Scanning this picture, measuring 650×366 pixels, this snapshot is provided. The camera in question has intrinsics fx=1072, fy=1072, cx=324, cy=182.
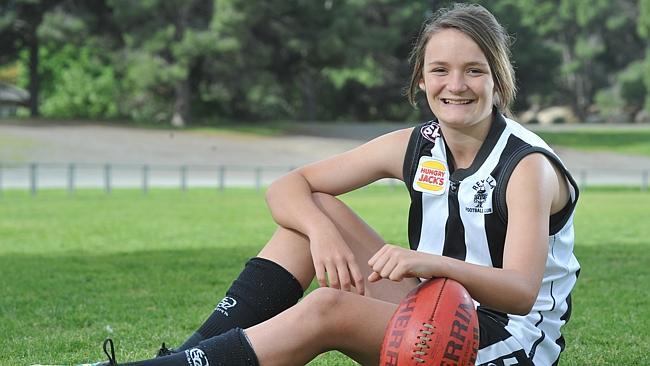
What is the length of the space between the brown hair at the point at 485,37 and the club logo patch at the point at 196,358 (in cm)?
130

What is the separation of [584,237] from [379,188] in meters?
16.6

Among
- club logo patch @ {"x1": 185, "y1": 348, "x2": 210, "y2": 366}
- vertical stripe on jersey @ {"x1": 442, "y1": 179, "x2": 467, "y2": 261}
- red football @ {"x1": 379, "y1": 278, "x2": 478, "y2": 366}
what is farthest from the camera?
vertical stripe on jersey @ {"x1": 442, "y1": 179, "x2": 467, "y2": 261}

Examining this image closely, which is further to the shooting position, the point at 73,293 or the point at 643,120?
the point at 643,120

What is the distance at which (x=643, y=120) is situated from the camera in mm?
71375

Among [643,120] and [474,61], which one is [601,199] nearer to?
[474,61]

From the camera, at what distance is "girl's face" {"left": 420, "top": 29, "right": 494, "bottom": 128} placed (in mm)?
3600

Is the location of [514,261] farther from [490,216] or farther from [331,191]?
[331,191]

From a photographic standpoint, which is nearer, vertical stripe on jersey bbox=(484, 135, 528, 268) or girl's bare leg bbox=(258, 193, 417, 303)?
vertical stripe on jersey bbox=(484, 135, 528, 268)

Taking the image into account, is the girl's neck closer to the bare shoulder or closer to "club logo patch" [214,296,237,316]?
the bare shoulder

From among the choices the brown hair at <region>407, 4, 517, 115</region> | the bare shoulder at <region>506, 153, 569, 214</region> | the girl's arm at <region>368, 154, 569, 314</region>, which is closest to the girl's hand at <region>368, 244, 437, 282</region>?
the girl's arm at <region>368, 154, 569, 314</region>

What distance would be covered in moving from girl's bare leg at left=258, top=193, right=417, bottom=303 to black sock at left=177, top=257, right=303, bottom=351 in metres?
0.04

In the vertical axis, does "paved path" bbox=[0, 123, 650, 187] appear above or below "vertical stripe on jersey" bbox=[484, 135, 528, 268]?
below

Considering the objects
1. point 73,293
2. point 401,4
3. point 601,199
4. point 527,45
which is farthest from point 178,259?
point 527,45

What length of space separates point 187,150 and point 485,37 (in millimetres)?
38908
